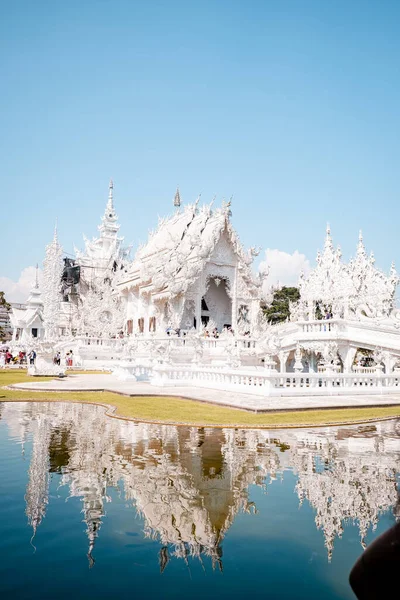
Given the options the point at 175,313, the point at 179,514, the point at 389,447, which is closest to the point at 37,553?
the point at 179,514

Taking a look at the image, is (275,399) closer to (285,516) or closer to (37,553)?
(285,516)

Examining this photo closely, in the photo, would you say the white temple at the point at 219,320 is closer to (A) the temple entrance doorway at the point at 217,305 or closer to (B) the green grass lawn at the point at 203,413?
(A) the temple entrance doorway at the point at 217,305

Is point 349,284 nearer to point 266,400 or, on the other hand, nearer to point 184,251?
point 184,251

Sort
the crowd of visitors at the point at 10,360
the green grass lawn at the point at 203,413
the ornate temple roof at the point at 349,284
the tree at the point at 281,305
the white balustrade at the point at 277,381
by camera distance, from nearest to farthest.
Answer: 1. the green grass lawn at the point at 203,413
2. the white balustrade at the point at 277,381
3. the crowd of visitors at the point at 10,360
4. the ornate temple roof at the point at 349,284
5. the tree at the point at 281,305

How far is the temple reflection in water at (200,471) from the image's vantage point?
4.36 meters

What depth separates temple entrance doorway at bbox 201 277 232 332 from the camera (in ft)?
122

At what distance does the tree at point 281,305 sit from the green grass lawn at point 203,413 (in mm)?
36250

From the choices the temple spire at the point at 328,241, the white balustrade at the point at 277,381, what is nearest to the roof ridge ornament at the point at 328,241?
the temple spire at the point at 328,241

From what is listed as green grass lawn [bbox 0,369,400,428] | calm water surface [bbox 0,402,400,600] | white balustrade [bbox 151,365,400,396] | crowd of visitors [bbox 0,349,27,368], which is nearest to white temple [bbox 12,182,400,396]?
white balustrade [bbox 151,365,400,396]

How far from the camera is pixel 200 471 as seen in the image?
6117 mm

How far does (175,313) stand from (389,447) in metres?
25.5

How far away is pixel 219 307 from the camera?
37.7 meters

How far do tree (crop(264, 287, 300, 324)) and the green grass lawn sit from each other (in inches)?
1427

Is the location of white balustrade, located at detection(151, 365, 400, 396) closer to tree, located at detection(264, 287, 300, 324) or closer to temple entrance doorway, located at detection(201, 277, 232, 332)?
temple entrance doorway, located at detection(201, 277, 232, 332)
